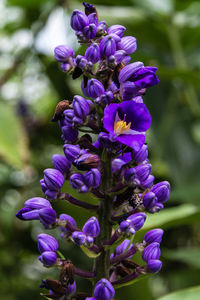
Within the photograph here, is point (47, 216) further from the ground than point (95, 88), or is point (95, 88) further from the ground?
point (95, 88)

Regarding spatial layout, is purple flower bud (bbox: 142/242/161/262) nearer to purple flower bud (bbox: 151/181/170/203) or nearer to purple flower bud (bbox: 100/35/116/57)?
purple flower bud (bbox: 151/181/170/203)

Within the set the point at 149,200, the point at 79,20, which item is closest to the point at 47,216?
the point at 149,200

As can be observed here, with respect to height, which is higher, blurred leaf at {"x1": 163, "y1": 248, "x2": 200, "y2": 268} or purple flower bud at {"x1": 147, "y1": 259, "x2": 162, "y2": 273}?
blurred leaf at {"x1": 163, "y1": 248, "x2": 200, "y2": 268}

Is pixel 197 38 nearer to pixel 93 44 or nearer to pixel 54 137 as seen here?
pixel 54 137

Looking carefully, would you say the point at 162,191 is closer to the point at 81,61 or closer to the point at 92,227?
the point at 92,227

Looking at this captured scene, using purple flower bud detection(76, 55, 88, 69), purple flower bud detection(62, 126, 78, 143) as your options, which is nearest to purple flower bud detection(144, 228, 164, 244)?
purple flower bud detection(62, 126, 78, 143)

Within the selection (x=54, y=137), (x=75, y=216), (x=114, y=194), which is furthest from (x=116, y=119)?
(x=54, y=137)

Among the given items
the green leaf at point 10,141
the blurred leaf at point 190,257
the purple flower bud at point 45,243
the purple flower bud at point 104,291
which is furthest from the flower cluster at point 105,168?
the green leaf at point 10,141
